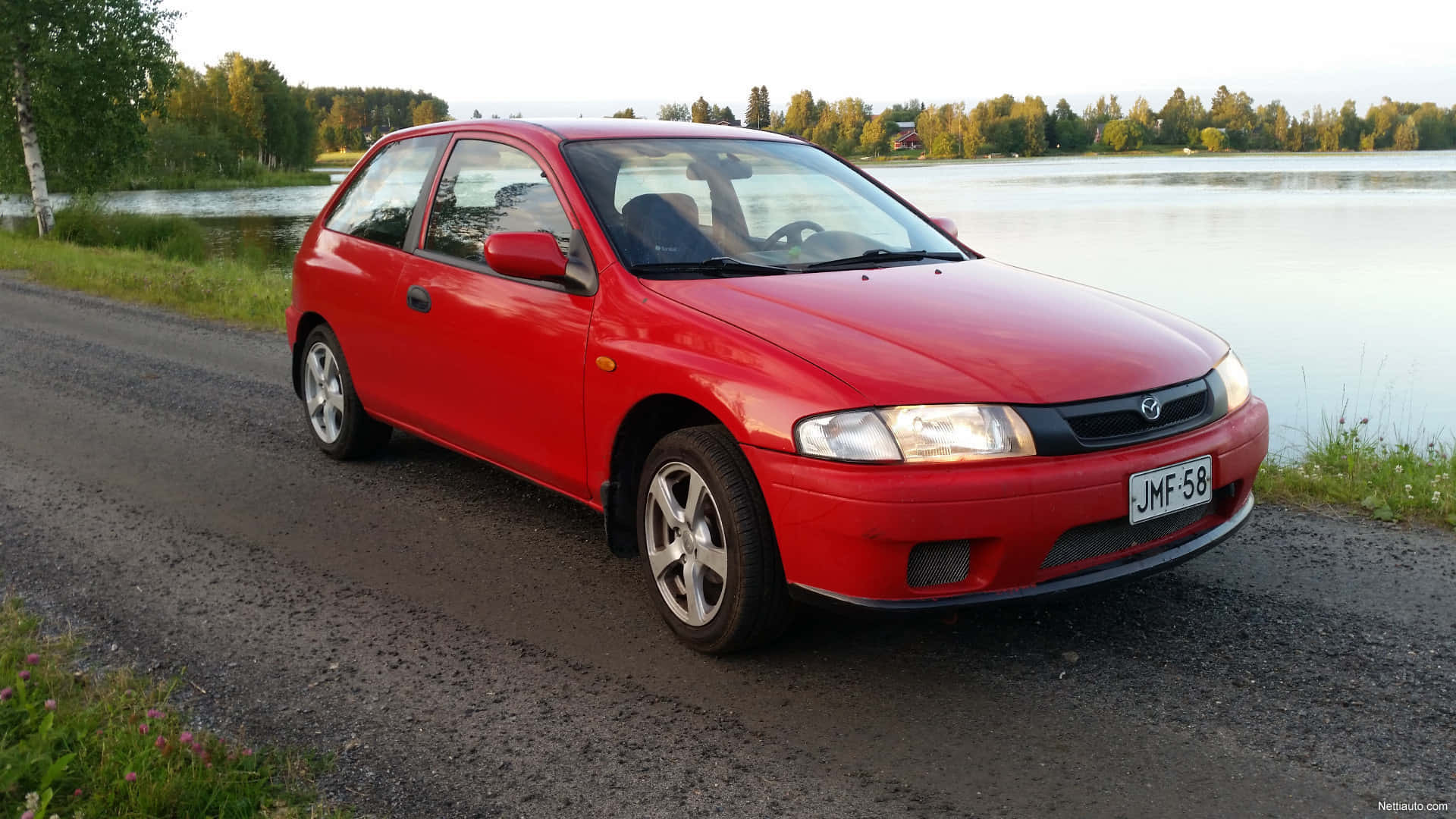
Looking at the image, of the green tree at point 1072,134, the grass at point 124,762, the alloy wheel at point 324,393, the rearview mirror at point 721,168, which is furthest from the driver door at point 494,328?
the green tree at point 1072,134

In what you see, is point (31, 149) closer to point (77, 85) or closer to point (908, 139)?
point (77, 85)

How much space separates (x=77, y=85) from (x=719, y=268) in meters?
30.2

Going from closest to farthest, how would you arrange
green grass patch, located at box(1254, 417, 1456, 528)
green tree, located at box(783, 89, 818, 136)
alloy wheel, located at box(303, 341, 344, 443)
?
1. green grass patch, located at box(1254, 417, 1456, 528)
2. alloy wheel, located at box(303, 341, 344, 443)
3. green tree, located at box(783, 89, 818, 136)

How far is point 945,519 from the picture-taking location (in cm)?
300

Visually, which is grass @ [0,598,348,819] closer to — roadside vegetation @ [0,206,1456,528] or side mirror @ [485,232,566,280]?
Answer: side mirror @ [485,232,566,280]

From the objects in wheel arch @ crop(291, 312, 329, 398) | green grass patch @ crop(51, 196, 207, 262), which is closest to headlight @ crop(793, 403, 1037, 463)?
wheel arch @ crop(291, 312, 329, 398)

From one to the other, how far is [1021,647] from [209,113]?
376 ft

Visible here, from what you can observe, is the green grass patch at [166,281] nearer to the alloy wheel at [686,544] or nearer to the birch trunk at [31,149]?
the birch trunk at [31,149]

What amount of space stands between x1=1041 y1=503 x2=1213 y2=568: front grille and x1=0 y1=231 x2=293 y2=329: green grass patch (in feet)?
31.4

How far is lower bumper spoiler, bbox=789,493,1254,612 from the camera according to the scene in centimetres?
308

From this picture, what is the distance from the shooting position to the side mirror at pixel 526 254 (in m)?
3.90

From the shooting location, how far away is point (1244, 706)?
3.16 m

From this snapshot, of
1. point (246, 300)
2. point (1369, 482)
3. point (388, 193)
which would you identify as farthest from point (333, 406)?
point (246, 300)

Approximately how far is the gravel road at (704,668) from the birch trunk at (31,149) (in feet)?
87.6
